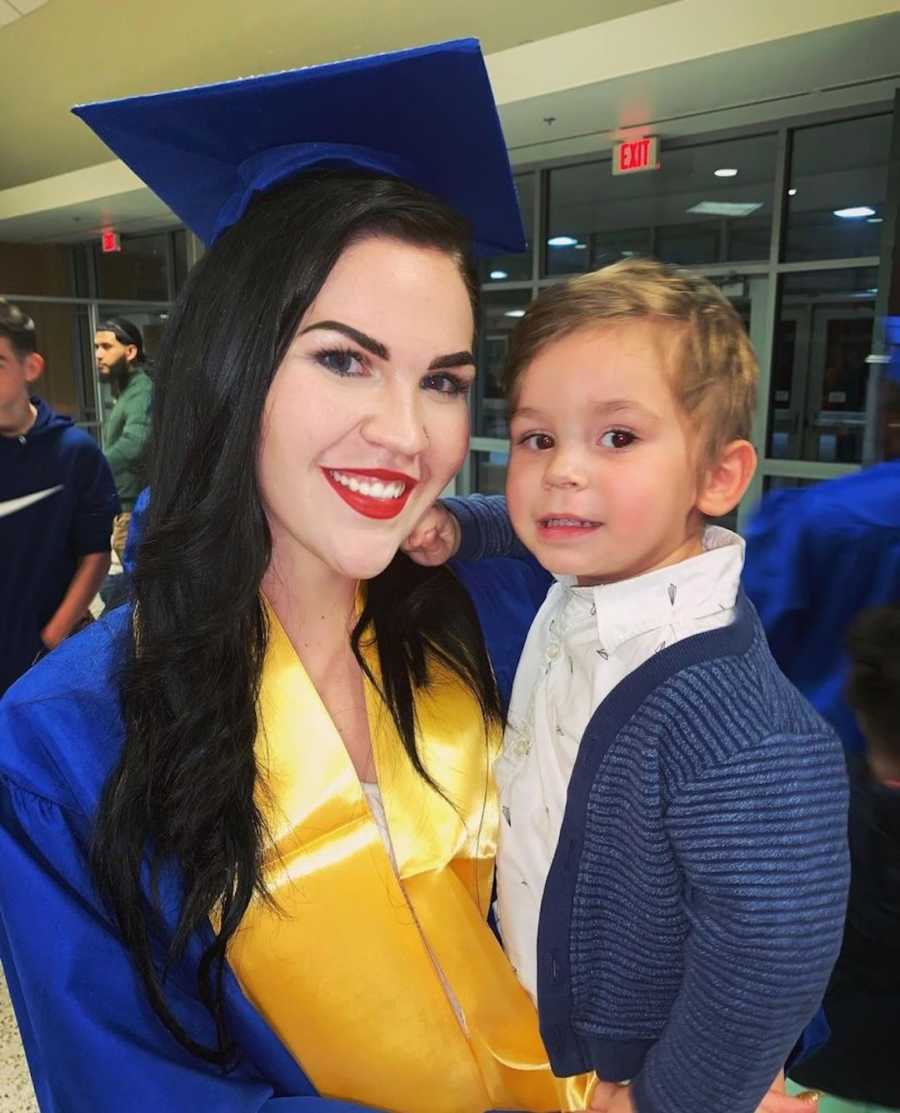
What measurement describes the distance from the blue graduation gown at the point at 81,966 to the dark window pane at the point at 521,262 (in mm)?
6594

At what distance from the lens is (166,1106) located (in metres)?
0.83

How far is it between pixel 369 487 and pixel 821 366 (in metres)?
5.48

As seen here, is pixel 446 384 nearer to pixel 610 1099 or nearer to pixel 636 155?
pixel 610 1099

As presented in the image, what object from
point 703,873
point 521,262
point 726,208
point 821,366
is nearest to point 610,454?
point 703,873

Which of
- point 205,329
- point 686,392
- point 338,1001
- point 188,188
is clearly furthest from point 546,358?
point 338,1001

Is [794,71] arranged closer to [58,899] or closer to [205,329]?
[205,329]

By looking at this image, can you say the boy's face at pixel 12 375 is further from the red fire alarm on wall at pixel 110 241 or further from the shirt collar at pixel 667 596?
the red fire alarm on wall at pixel 110 241

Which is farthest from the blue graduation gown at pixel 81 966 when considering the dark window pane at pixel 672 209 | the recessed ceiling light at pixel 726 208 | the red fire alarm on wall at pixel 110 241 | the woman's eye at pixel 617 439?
the red fire alarm on wall at pixel 110 241

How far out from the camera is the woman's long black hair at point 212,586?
890 millimetres

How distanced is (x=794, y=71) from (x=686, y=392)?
436cm

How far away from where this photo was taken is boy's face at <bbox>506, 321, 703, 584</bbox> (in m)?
0.93

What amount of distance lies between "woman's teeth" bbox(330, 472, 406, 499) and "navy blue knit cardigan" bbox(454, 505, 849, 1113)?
13.1 inches

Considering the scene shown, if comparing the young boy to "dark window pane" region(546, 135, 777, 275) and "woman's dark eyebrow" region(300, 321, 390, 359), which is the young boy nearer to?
"woman's dark eyebrow" region(300, 321, 390, 359)

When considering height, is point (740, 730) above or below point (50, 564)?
above
